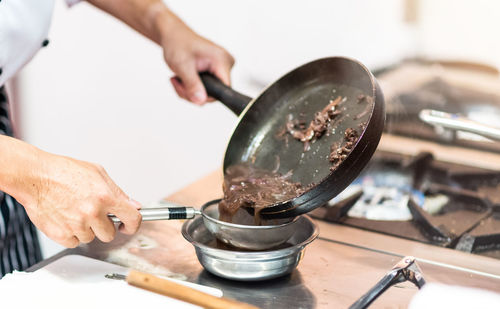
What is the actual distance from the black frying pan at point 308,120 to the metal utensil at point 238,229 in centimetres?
3

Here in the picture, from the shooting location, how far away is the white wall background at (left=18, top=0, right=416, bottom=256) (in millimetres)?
2580

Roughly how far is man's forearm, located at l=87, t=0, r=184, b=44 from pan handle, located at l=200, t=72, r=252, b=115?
18 centimetres

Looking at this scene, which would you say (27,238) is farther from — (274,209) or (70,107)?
(70,107)

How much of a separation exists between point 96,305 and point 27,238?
1.84ft

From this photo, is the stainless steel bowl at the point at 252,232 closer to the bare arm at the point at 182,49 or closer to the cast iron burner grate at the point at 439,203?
the cast iron burner grate at the point at 439,203

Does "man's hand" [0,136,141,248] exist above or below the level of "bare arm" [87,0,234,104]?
below

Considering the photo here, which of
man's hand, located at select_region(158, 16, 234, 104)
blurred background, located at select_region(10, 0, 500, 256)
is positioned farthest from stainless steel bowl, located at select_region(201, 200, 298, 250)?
blurred background, located at select_region(10, 0, 500, 256)

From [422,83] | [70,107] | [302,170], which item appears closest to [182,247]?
[302,170]

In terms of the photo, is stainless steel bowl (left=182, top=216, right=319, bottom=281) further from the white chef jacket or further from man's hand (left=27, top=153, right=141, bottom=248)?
the white chef jacket

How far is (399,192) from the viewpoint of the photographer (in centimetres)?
152

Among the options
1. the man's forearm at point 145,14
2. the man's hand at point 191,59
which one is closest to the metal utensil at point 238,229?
the man's hand at point 191,59

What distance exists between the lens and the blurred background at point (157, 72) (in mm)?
2420

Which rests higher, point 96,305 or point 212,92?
point 212,92

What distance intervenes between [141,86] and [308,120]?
1.68 metres
